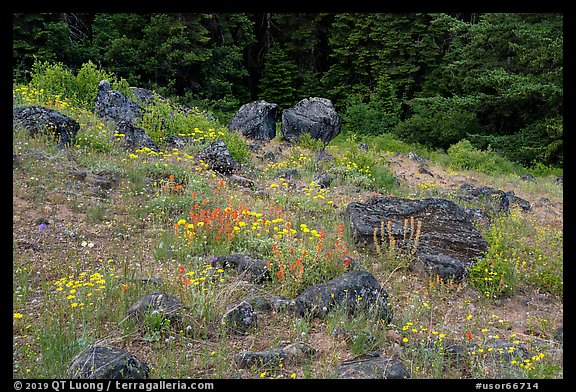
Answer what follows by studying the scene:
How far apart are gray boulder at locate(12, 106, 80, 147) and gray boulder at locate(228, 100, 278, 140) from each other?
6581 millimetres

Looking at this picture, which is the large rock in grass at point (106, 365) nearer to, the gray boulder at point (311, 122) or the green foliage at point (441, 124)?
the gray boulder at point (311, 122)

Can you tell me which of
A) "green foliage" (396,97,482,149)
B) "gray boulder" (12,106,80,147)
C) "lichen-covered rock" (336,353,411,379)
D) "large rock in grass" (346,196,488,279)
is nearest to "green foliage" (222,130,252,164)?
"gray boulder" (12,106,80,147)

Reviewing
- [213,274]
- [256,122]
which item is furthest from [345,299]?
[256,122]

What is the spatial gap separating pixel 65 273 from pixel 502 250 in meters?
5.14

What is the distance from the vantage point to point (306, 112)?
15680 millimetres

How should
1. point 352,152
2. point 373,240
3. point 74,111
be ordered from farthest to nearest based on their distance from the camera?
1. point 352,152
2. point 74,111
3. point 373,240

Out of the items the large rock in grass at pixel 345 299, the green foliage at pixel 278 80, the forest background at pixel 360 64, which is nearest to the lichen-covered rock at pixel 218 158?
the large rock in grass at pixel 345 299

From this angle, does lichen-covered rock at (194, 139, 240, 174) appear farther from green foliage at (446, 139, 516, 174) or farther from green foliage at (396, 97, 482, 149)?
green foliage at (396, 97, 482, 149)

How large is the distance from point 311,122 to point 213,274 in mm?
11034

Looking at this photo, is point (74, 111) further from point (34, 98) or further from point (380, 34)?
point (380, 34)

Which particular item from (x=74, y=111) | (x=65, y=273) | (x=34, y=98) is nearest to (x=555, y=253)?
(x=65, y=273)

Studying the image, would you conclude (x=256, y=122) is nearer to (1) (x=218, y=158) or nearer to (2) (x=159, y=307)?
(1) (x=218, y=158)

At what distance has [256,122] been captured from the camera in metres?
14.7

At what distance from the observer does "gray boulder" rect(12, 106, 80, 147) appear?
8.02 metres
